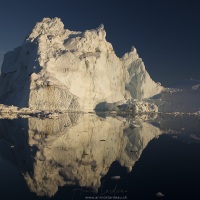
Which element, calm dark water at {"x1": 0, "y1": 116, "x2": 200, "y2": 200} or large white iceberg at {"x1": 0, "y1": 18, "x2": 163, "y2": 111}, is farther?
large white iceberg at {"x1": 0, "y1": 18, "x2": 163, "y2": 111}

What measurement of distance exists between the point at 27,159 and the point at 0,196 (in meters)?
3.85

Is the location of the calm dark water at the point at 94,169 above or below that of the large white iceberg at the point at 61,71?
below

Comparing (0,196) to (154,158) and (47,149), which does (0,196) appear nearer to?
(47,149)

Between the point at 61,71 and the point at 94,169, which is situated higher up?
the point at 61,71

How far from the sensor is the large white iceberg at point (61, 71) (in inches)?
1660

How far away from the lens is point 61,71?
4569 cm

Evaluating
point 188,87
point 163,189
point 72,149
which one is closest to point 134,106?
point 72,149

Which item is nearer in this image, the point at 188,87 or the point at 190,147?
the point at 190,147

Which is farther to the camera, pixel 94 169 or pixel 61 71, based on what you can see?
pixel 61 71

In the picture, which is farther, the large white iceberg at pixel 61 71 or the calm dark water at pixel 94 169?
the large white iceberg at pixel 61 71

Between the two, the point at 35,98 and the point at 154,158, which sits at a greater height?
the point at 35,98

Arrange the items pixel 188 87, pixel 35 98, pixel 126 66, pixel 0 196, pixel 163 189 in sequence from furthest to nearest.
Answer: pixel 188 87 < pixel 126 66 < pixel 35 98 < pixel 163 189 < pixel 0 196

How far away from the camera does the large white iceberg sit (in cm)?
4218

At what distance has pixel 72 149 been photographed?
1359 cm
